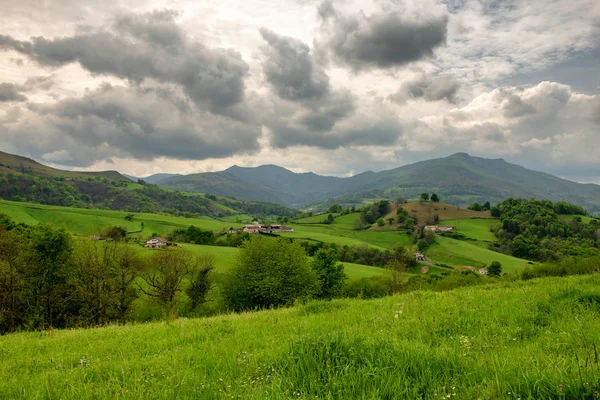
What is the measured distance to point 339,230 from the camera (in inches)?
7264

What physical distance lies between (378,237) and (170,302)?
5223 inches

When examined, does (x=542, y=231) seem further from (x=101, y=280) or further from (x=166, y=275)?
(x=101, y=280)

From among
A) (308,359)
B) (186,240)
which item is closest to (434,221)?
(186,240)

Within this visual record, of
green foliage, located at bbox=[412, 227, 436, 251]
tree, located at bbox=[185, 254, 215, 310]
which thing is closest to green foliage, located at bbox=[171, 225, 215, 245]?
tree, located at bbox=[185, 254, 215, 310]

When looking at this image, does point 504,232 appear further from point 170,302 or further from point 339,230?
point 170,302

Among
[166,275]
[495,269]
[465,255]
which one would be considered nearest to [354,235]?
[465,255]

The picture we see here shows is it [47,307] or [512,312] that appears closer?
[512,312]

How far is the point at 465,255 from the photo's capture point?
417 ft

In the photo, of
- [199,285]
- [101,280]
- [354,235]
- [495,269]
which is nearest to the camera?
[101,280]

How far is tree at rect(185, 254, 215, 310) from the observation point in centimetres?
5846

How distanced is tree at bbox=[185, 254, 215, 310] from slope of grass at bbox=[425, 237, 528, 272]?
102 m

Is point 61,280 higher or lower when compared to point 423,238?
higher

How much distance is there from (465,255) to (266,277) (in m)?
104

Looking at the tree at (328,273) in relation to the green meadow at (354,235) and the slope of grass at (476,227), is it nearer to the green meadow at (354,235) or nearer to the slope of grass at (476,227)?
the green meadow at (354,235)
